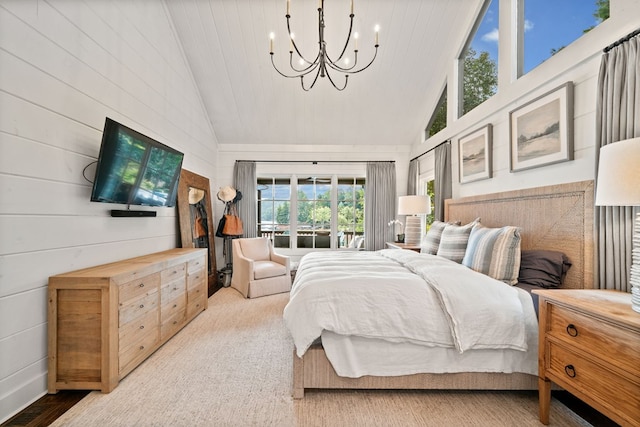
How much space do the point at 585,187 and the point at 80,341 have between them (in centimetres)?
344

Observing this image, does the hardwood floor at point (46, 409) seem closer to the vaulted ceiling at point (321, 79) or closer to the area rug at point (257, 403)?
the area rug at point (257, 403)

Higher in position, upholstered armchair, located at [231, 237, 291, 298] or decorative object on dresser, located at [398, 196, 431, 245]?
decorative object on dresser, located at [398, 196, 431, 245]

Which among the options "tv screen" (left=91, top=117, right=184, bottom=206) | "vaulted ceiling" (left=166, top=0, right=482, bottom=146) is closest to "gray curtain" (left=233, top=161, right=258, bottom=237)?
"vaulted ceiling" (left=166, top=0, right=482, bottom=146)

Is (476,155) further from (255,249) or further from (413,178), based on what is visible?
(255,249)

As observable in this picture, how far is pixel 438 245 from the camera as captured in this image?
3193 mm

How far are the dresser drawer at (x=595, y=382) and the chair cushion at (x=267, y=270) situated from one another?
312cm

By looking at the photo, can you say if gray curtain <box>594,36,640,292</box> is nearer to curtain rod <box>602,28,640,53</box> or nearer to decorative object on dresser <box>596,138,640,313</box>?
curtain rod <box>602,28,640,53</box>

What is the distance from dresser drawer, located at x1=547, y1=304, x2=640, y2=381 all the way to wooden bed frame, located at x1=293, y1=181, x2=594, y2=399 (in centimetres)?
53

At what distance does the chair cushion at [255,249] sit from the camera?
4492 millimetres

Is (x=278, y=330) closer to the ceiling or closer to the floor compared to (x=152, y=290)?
closer to the floor

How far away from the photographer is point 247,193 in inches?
212

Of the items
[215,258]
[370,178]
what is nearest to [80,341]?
[215,258]

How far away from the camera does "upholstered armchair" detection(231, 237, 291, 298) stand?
3.95m

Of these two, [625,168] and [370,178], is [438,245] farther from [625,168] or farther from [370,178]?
[370,178]
